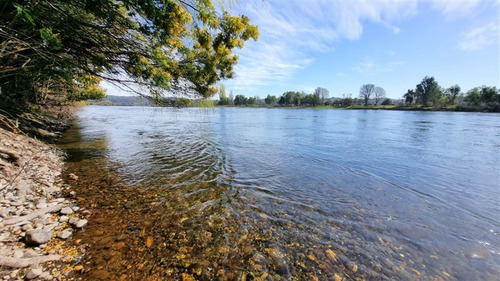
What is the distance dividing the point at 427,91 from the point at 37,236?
11969 cm

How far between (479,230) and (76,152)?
48.7 feet

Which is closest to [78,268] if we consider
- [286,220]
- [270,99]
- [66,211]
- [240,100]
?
[66,211]

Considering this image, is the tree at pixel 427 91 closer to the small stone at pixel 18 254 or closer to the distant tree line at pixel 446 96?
the distant tree line at pixel 446 96

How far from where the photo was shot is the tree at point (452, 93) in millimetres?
84062

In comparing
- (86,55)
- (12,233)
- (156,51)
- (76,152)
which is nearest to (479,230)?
(12,233)

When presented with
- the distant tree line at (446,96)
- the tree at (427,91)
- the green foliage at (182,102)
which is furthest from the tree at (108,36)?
the tree at (427,91)

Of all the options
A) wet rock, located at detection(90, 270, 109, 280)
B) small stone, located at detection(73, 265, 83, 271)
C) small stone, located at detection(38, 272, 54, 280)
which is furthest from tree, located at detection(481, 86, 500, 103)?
small stone, located at detection(38, 272, 54, 280)

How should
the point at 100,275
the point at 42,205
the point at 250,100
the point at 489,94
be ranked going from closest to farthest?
the point at 100,275, the point at 42,205, the point at 489,94, the point at 250,100

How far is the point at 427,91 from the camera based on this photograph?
90.9 meters

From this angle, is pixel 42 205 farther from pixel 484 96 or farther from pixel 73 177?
pixel 484 96

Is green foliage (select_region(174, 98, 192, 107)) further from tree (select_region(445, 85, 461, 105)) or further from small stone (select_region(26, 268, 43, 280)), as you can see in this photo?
tree (select_region(445, 85, 461, 105))

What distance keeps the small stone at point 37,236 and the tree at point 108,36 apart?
3.16 metres

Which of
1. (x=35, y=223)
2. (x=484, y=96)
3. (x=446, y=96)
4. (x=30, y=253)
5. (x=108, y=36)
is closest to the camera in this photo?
(x=30, y=253)

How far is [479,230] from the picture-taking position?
5.02m
